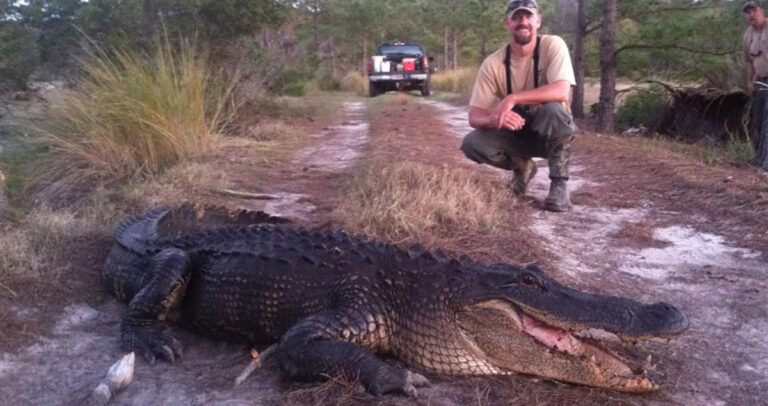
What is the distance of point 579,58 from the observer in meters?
13.0

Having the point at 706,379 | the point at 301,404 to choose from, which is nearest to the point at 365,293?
the point at 301,404

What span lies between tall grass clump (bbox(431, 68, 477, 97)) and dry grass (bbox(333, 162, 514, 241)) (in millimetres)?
15324

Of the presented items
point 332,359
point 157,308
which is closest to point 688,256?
point 332,359

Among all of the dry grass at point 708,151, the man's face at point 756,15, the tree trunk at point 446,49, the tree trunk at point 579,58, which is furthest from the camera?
the tree trunk at point 446,49

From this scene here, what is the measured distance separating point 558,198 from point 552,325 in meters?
2.99

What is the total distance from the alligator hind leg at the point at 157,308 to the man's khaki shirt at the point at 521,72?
3.02m

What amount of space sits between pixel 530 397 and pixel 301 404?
2.92 ft

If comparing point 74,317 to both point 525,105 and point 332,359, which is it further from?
point 525,105

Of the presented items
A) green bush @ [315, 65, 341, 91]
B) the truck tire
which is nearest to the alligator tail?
the truck tire

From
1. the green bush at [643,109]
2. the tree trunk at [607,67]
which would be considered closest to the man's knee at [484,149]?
the tree trunk at [607,67]

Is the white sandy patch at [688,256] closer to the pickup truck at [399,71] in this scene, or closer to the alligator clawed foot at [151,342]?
the alligator clawed foot at [151,342]

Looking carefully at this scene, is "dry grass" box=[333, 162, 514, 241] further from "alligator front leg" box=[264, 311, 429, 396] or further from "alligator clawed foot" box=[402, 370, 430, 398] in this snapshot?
"alligator clawed foot" box=[402, 370, 430, 398]

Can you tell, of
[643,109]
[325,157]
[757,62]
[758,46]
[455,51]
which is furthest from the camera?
[455,51]

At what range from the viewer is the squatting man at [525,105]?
501cm
